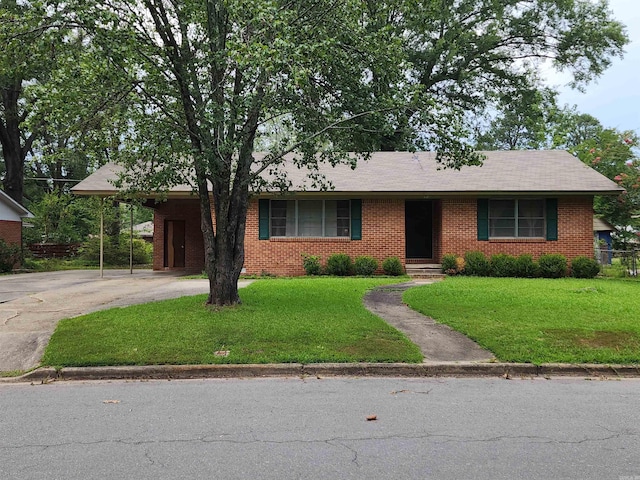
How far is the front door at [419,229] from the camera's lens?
2023cm

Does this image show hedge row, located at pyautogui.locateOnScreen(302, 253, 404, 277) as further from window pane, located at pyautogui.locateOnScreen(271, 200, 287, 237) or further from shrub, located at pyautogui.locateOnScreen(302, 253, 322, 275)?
window pane, located at pyautogui.locateOnScreen(271, 200, 287, 237)

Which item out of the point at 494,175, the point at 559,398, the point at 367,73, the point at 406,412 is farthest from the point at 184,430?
the point at 494,175

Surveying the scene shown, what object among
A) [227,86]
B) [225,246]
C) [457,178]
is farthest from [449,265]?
[227,86]

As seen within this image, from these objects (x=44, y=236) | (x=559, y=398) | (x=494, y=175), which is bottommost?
(x=559, y=398)

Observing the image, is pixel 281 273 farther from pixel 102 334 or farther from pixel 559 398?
pixel 559 398

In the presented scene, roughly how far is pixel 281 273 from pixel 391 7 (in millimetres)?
10485

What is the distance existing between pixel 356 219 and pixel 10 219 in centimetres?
1796

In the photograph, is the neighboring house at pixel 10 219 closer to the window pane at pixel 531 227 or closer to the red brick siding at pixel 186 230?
the red brick siding at pixel 186 230

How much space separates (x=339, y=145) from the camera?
9.77m

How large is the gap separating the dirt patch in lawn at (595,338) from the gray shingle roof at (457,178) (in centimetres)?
1001

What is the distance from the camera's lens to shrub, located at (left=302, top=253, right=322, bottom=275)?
57.1ft

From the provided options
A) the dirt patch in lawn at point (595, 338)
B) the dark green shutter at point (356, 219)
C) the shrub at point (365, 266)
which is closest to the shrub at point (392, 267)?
the shrub at point (365, 266)

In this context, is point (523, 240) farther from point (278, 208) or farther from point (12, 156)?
point (12, 156)

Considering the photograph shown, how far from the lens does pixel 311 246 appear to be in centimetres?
1781
